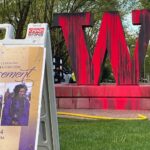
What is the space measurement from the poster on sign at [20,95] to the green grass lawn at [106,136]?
2539mm

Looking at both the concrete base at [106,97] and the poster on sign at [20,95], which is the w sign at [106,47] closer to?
the concrete base at [106,97]

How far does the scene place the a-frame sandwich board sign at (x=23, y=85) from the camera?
468cm

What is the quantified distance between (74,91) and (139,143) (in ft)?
27.0

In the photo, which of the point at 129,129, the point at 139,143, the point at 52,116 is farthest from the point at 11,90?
the point at 129,129

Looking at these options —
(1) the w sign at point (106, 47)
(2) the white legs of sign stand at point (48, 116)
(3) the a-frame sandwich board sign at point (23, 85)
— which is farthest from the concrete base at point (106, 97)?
(3) the a-frame sandwich board sign at point (23, 85)

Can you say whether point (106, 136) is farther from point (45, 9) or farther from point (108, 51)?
point (45, 9)

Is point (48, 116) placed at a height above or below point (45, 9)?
below

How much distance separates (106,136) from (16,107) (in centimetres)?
377

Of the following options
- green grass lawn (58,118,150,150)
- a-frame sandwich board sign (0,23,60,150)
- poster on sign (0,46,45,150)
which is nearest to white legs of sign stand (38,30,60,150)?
a-frame sandwich board sign (0,23,60,150)

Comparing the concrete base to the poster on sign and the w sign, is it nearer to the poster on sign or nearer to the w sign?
the w sign

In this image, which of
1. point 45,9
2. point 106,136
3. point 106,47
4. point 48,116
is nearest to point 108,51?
point 106,47

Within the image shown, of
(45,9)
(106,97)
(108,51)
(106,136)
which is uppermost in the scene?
(45,9)

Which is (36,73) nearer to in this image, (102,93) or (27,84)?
(27,84)

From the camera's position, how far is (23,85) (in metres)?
4.88
